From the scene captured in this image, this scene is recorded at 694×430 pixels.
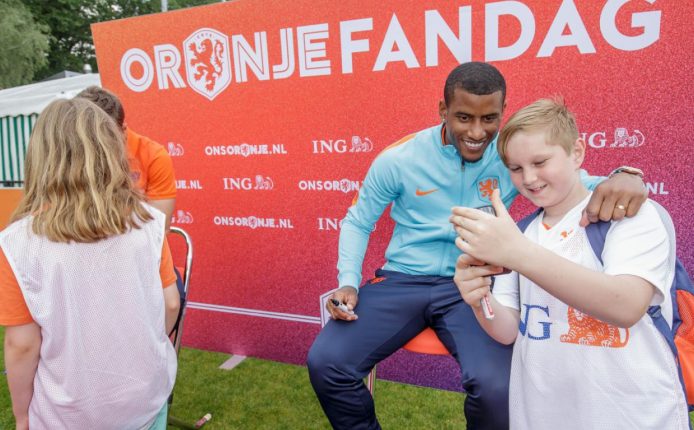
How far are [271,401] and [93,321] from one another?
1466mm

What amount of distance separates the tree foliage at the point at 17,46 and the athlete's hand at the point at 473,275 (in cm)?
1297

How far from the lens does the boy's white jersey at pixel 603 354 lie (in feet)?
3.34

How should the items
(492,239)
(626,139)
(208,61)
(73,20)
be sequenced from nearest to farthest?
(492,239)
(626,139)
(208,61)
(73,20)

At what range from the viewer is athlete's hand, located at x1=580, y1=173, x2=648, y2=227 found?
3.48 ft

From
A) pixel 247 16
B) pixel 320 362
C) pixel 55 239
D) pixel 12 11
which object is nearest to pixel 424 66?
pixel 247 16

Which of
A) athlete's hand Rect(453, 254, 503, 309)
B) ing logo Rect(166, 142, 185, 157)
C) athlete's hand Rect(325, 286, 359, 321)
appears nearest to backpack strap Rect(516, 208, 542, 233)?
athlete's hand Rect(453, 254, 503, 309)

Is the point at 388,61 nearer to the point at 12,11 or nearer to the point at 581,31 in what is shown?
the point at 581,31

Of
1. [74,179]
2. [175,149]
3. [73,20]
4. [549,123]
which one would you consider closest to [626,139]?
[549,123]

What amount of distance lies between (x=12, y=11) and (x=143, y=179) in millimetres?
11829

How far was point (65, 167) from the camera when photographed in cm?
118

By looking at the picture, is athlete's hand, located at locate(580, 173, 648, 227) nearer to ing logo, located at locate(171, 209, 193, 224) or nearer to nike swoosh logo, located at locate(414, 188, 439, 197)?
nike swoosh logo, located at locate(414, 188, 439, 197)

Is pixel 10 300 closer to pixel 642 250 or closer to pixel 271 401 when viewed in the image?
pixel 642 250

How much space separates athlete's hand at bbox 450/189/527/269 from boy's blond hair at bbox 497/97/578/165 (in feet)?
1.13

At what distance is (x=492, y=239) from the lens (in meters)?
0.90
